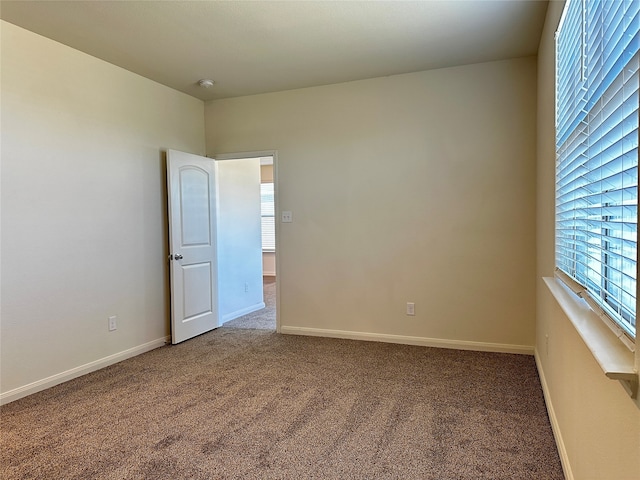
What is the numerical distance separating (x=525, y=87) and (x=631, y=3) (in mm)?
2710

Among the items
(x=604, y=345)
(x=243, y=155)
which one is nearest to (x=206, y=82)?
(x=243, y=155)

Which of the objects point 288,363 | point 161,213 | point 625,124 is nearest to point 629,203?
point 625,124

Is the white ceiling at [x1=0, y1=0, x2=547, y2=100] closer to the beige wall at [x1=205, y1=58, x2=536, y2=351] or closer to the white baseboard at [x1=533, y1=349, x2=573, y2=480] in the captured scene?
the beige wall at [x1=205, y1=58, x2=536, y2=351]

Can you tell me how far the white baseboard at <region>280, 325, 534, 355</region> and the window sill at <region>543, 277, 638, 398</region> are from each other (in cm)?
199

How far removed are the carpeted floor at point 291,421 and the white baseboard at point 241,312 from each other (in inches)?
50.2

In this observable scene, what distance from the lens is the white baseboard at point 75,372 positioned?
2740 mm

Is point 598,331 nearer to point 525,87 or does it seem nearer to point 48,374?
point 525,87

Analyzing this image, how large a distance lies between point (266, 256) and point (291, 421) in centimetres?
651

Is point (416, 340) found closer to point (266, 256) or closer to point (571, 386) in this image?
point (571, 386)

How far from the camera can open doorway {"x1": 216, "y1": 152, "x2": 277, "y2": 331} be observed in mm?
4535

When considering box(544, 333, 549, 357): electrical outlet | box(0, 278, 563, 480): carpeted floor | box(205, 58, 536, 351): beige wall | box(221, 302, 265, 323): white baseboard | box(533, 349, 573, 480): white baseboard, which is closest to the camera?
box(533, 349, 573, 480): white baseboard

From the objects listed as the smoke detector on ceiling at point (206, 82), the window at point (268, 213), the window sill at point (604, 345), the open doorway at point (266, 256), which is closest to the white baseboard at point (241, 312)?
the open doorway at point (266, 256)

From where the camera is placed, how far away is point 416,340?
152 inches

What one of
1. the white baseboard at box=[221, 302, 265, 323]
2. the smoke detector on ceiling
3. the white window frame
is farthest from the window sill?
the white baseboard at box=[221, 302, 265, 323]
